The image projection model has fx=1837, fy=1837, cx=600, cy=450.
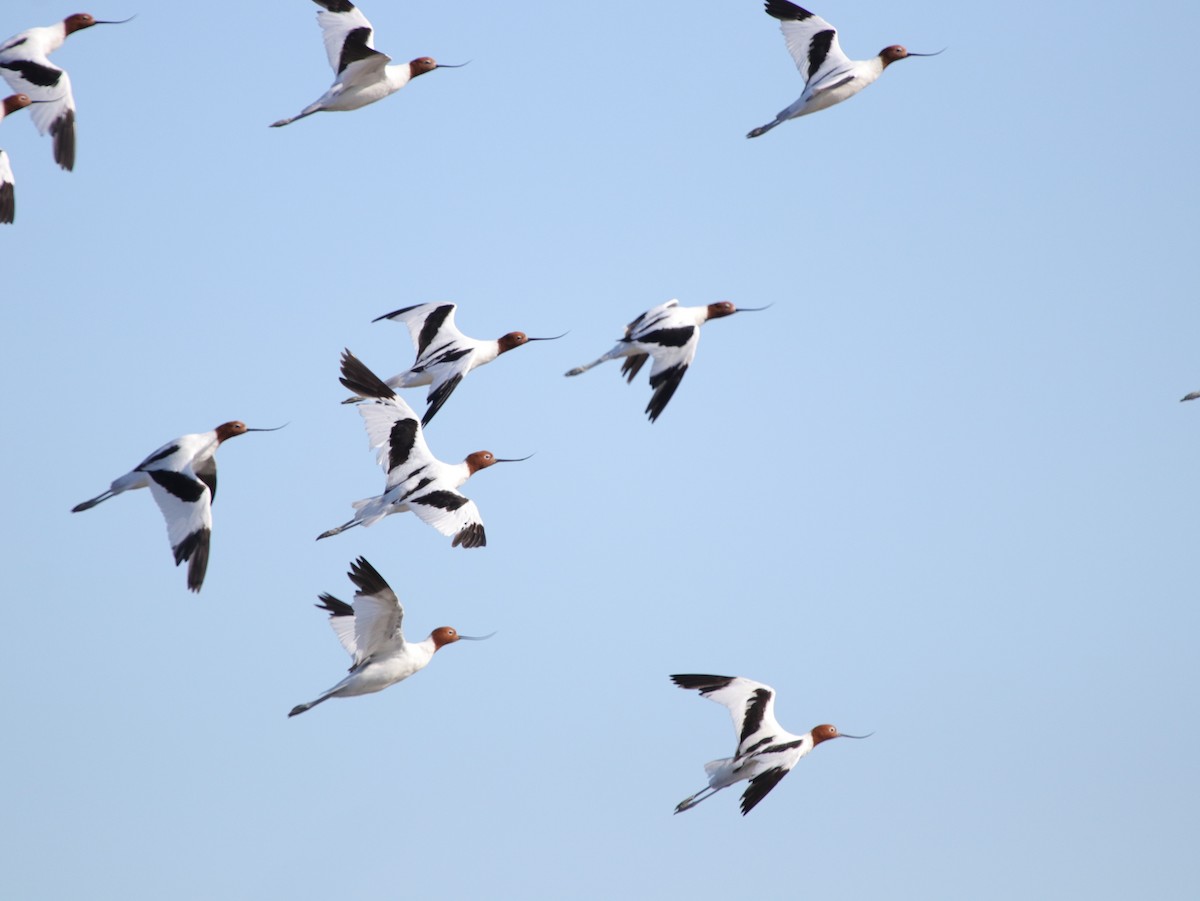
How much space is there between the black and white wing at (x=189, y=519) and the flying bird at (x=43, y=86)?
26.3 ft

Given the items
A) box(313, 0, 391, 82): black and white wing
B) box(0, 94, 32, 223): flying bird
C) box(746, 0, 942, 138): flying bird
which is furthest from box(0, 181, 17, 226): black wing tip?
box(746, 0, 942, 138): flying bird

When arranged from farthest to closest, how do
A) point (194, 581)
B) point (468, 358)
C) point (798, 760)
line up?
point (468, 358) → point (798, 760) → point (194, 581)

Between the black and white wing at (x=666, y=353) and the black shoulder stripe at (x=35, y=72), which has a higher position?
the black shoulder stripe at (x=35, y=72)

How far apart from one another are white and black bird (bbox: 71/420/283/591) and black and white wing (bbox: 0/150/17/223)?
20.0 ft

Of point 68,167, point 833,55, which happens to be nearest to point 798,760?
point 833,55

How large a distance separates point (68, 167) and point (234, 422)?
21.1ft

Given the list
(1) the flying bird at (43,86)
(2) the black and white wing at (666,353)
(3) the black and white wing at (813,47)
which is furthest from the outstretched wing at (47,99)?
(3) the black and white wing at (813,47)

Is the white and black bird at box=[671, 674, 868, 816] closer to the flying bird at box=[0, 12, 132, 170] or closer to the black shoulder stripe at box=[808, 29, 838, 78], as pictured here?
the black shoulder stripe at box=[808, 29, 838, 78]

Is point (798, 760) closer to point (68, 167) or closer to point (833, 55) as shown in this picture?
point (833, 55)

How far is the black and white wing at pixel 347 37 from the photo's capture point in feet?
94.2

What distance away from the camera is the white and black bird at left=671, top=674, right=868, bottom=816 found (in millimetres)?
25844

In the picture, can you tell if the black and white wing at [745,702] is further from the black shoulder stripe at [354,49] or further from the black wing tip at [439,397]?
the black shoulder stripe at [354,49]

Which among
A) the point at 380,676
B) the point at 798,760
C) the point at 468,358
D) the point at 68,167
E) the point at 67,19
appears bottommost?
the point at 798,760

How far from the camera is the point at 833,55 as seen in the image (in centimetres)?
2911
